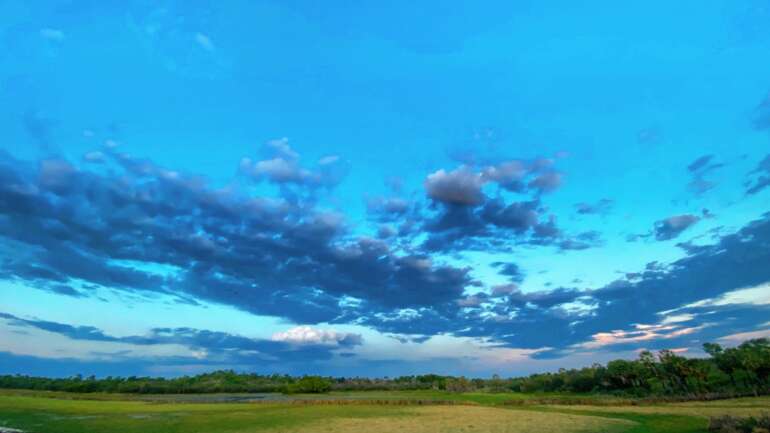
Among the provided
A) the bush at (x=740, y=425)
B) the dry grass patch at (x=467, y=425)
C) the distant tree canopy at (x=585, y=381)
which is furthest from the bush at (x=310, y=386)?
the bush at (x=740, y=425)

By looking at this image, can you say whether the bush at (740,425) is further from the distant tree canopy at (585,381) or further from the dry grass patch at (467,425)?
the distant tree canopy at (585,381)

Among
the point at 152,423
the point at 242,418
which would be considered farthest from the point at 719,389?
the point at 152,423

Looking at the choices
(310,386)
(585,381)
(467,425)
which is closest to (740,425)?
(467,425)

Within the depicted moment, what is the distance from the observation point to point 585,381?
406ft

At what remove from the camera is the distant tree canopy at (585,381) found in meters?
94.5

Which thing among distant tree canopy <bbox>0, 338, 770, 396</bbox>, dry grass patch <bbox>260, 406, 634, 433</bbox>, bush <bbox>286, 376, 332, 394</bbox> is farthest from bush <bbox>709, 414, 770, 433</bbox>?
bush <bbox>286, 376, 332, 394</bbox>

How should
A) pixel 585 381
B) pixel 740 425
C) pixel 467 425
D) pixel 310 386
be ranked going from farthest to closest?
pixel 310 386 → pixel 585 381 → pixel 467 425 → pixel 740 425

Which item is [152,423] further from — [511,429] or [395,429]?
[511,429]

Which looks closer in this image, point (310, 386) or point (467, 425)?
point (467, 425)

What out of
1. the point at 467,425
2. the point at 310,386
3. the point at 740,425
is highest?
the point at 310,386

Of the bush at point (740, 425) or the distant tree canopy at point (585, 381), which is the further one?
the distant tree canopy at point (585, 381)

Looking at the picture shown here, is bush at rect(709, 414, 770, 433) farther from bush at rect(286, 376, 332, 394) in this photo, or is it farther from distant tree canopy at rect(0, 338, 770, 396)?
bush at rect(286, 376, 332, 394)

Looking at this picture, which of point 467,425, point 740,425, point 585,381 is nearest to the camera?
point 740,425

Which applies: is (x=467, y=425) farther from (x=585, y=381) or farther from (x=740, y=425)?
(x=585, y=381)
